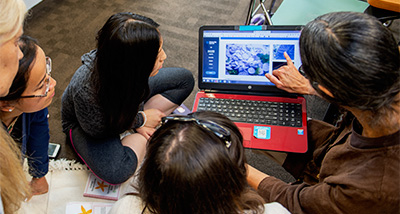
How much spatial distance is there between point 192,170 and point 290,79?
0.70 m

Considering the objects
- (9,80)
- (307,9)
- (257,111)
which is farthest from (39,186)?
(307,9)

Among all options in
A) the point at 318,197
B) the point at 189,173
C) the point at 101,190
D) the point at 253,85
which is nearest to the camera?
the point at 189,173

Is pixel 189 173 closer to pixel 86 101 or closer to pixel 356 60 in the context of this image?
pixel 356 60

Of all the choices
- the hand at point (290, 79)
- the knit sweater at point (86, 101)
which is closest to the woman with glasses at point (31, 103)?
the knit sweater at point (86, 101)

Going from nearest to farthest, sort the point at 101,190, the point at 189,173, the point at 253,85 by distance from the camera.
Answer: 1. the point at 189,173
2. the point at 253,85
3. the point at 101,190

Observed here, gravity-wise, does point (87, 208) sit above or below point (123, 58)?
below

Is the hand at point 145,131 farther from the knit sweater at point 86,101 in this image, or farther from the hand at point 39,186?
the hand at point 39,186

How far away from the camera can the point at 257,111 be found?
1.29m

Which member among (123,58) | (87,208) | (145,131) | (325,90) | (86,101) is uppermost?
(325,90)

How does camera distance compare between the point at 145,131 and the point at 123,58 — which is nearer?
the point at 123,58

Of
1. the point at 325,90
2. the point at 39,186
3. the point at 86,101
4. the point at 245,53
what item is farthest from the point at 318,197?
the point at 39,186

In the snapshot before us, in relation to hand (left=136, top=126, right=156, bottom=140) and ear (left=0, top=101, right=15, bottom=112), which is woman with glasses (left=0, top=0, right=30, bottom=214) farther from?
hand (left=136, top=126, right=156, bottom=140)

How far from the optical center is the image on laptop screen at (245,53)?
4.09 ft

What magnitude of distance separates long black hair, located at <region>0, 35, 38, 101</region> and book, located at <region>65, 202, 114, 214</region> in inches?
27.9
